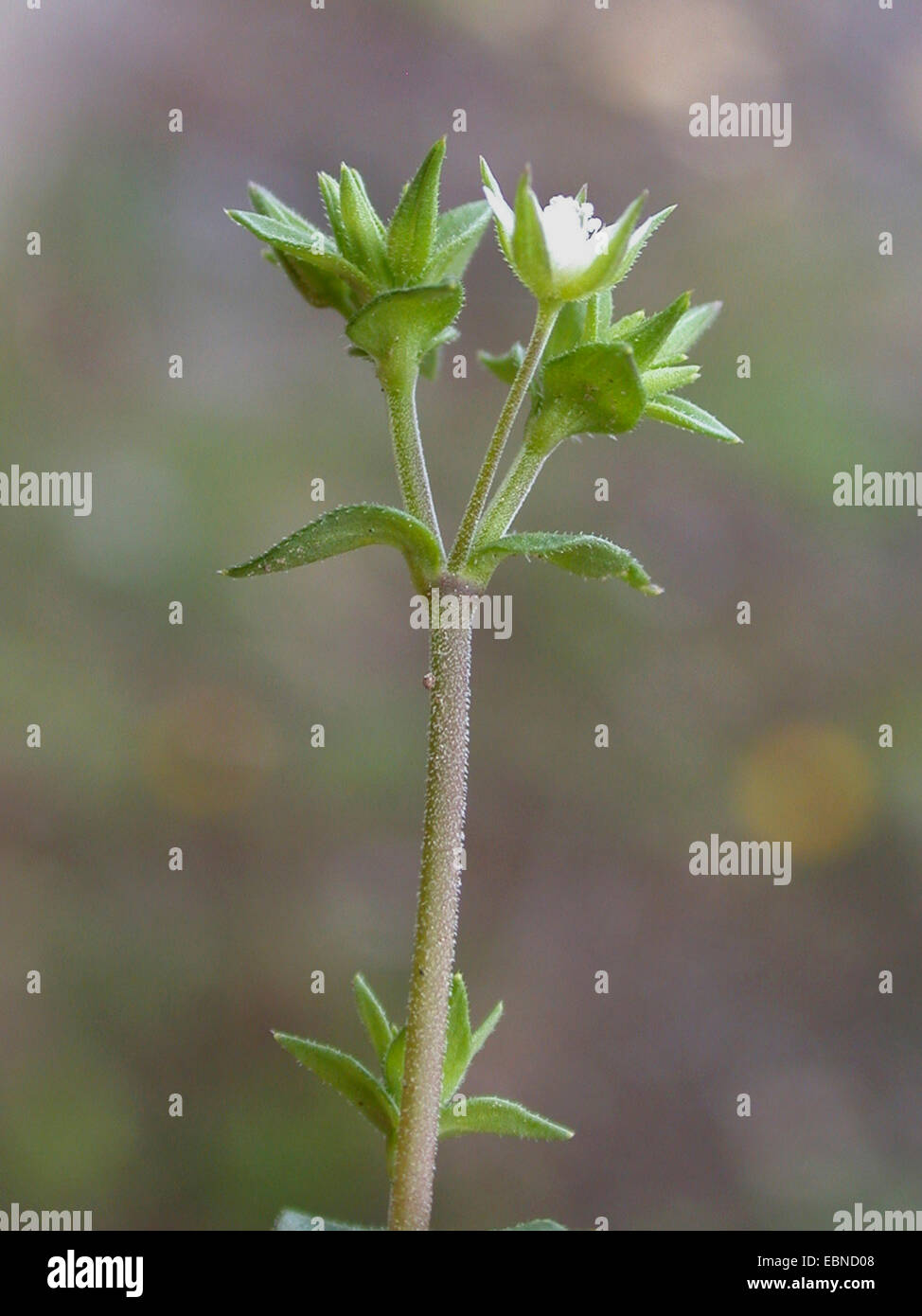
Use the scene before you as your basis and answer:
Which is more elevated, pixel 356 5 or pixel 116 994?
pixel 356 5

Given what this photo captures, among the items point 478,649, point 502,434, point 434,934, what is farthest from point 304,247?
point 478,649

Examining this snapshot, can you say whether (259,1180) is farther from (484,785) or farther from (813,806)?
(813,806)

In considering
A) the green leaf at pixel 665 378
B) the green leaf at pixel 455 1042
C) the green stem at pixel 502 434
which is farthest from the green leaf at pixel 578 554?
the green leaf at pixel 455 1042

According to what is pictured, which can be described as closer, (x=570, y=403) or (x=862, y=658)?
(x=570, y=403)

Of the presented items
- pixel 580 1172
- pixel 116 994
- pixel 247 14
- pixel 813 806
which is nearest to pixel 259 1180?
pixel 116 994

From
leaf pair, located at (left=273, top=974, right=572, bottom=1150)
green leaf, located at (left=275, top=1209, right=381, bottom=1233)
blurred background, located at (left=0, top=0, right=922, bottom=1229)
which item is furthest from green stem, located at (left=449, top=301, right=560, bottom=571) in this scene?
blurred background, located at (left=0, top=0, right=922, bottom=1229)

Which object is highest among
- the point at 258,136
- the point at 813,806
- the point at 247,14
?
the point at 247,14
